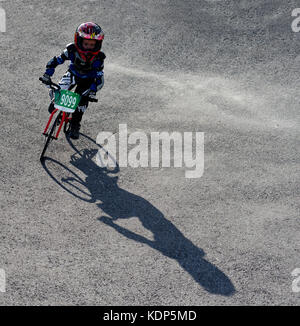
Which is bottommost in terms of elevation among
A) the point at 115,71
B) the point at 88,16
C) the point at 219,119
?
the point at 219,119

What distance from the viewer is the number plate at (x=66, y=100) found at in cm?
899

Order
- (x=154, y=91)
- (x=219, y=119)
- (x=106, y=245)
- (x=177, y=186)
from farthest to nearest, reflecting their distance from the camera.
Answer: (x=154, y=91)
(x=219, y=119)
(x=177, y=186)
(x=106, y=245)

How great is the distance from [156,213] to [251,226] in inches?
67.6

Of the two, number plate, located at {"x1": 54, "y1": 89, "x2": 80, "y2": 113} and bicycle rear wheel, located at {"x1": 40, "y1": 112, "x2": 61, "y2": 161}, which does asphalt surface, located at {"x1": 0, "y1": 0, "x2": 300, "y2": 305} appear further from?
number plate, located at {"x1": 54, "y1": 89, "x2": 80, "y2": 113}

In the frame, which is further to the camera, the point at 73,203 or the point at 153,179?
the point at 153,179

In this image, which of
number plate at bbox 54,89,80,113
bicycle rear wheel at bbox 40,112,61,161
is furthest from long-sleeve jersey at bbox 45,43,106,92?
bicycle rear wheel at bbox 40,112,61,161

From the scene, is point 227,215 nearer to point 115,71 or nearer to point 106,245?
point 106,245

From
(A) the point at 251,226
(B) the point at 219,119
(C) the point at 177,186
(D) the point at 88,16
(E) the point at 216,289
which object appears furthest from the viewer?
(D) the point at 88,16

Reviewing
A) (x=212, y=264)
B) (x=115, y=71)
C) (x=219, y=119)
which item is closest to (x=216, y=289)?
(x=212, y=264)

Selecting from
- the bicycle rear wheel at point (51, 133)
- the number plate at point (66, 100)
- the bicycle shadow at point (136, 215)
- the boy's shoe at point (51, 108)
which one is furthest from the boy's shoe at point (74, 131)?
the number plate at point (66, 100)

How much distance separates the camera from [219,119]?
11.3 metres

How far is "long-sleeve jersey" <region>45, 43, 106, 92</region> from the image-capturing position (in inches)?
366

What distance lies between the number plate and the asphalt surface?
1.25 m

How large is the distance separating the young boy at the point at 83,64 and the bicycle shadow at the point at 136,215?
1119 millimetres
